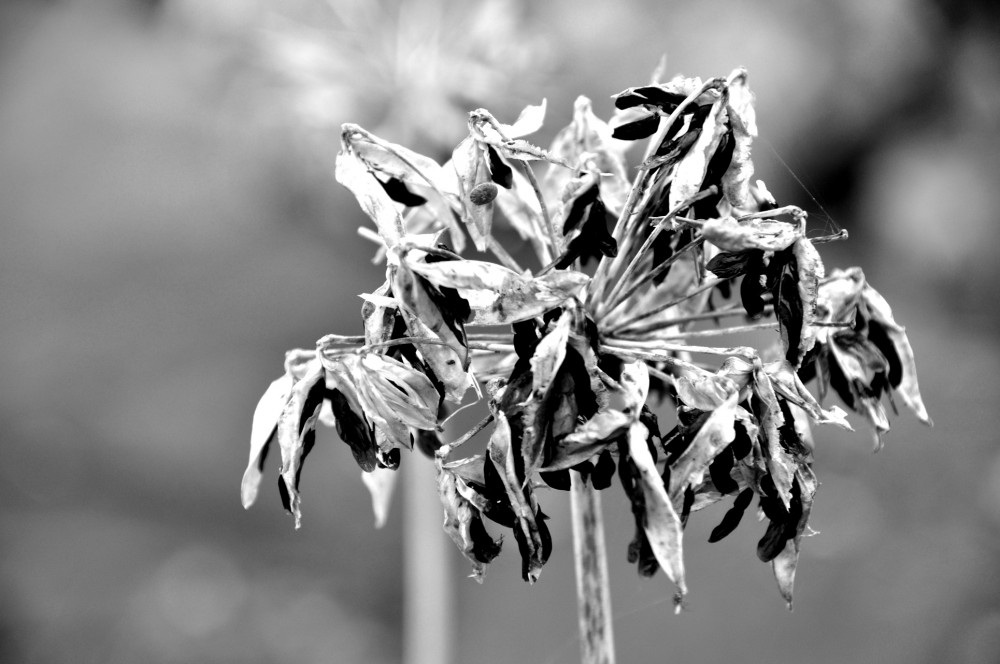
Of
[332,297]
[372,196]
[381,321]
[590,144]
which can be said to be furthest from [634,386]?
[332,297]

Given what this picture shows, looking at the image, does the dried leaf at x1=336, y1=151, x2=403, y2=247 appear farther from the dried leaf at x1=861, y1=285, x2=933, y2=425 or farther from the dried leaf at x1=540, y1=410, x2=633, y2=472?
the dried leaf at x1=861, y1=285, x2=933, y2=425

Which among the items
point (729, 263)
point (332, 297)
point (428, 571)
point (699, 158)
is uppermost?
point (332, 297)

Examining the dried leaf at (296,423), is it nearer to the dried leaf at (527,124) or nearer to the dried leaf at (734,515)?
the dried leaf at (527,124)

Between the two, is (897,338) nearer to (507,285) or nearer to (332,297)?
(507,285)

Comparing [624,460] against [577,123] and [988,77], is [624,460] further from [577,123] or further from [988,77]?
[988,77]

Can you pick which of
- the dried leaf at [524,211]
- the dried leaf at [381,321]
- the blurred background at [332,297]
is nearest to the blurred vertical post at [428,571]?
the blurred background at [332,297]

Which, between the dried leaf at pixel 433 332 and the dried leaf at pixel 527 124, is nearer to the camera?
the dried leaf at pixel 433 332
